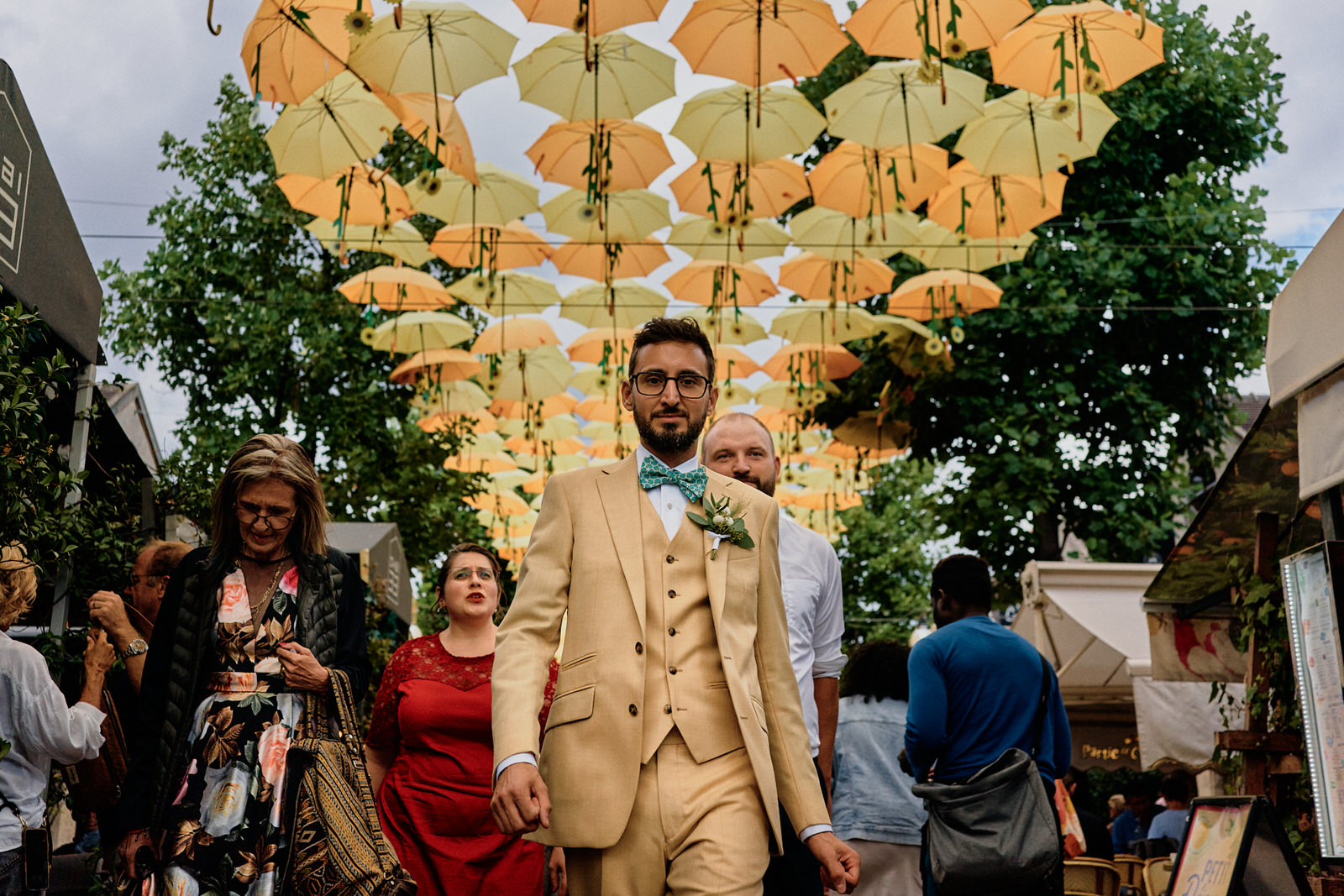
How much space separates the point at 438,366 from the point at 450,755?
1136cm

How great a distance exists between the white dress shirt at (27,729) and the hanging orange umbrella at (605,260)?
10.8m

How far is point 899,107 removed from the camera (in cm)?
1213

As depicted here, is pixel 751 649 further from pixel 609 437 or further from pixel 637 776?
pixel 609 437

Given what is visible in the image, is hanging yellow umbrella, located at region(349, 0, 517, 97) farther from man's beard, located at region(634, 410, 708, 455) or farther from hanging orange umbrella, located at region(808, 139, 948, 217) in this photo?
man's beard, located at region(634, 410, 708, 455)

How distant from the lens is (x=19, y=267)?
551 centimetres

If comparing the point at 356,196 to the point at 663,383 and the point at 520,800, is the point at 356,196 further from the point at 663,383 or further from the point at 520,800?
the point at 520,800

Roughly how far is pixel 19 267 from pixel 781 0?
7.07 metres

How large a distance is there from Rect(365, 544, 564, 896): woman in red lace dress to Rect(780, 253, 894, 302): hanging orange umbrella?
9.39 meters

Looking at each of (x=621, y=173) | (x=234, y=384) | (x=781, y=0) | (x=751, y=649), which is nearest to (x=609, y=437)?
(x=234, y=384)

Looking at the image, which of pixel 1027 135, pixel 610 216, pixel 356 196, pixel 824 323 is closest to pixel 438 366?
pixel 610 216

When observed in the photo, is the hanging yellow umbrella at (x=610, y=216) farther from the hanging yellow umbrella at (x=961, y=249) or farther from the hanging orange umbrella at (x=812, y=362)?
the hanging orange umbrella at (x=812, y=362)

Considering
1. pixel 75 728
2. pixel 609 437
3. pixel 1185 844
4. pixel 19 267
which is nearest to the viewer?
pixel 75 728

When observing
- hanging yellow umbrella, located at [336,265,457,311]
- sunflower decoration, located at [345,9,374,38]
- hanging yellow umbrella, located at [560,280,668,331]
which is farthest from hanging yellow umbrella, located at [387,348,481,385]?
sunflower decoration, located at [345,9,374,38]

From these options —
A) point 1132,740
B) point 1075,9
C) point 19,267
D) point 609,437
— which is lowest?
point 1132,740
